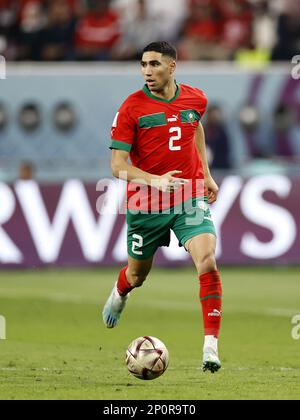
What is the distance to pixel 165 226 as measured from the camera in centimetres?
1042

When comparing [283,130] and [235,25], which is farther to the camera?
[235,25]

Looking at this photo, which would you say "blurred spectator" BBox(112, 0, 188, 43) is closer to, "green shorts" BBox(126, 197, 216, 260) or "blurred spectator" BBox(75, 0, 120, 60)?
"blurred spectator" BBox(75, 0, 120, 60)

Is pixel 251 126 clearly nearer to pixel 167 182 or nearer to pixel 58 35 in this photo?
pixel 58 35

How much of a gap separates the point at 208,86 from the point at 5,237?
18.6 ft

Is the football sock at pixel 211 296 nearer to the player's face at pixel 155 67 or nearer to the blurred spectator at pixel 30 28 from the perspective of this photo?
the player's face at pixel 155 67

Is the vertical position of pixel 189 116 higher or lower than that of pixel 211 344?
higher

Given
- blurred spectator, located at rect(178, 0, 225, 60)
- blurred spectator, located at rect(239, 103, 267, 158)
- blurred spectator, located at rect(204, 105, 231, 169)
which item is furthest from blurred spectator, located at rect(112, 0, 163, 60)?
blurred spectator, located at rect(239, 103, 267, 158)

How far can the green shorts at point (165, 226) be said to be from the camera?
1009 centimetres

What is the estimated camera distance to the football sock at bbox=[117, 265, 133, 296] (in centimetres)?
1120

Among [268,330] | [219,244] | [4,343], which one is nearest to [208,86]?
[219,244]

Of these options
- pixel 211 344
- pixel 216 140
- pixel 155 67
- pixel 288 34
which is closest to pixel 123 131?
pixel 155 67

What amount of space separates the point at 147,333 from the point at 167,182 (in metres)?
3.57

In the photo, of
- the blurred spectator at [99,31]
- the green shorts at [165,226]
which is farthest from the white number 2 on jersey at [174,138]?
the blurred spectator at [99,31]

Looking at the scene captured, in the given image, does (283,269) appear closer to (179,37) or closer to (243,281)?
(243,281)
